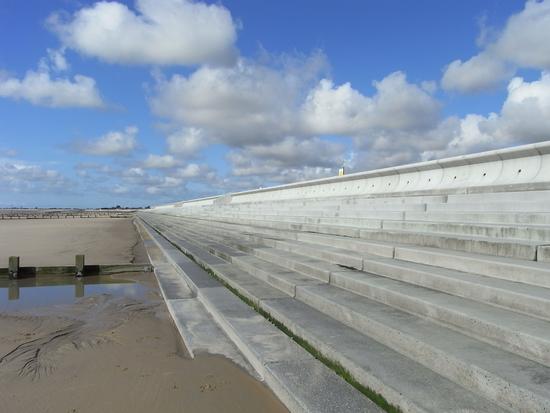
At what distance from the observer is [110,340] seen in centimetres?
613

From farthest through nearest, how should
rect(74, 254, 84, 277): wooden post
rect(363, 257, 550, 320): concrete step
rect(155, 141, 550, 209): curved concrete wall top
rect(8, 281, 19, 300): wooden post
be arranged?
rect(74, 254, 84, 277): wooden post < rect(8, 281, 19, 300): wooden post < rect(155, 141, 550, 209): curved concrete wall top < rect(363, 257, 550, 320): concrete step

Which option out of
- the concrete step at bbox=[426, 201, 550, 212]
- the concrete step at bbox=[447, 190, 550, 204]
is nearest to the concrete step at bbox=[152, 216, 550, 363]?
the concrete step at bbox=[426, 201, 550, 212]

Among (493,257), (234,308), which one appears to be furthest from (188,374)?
(493,257)

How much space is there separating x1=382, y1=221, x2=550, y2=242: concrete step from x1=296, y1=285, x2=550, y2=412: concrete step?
5.97 ft

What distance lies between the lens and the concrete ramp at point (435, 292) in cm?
288

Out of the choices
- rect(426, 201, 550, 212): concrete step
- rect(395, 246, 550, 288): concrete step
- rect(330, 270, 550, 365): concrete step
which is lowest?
rect(330, 270, 550, 365): concrete step

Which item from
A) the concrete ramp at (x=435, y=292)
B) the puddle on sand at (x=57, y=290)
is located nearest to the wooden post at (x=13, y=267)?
the puddle on sand at (x=57, y=290)

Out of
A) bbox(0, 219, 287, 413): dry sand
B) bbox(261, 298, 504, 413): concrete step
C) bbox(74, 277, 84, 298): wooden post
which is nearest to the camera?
bbox(261, 298, 504, 413): concrete step

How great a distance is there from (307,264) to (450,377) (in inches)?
149

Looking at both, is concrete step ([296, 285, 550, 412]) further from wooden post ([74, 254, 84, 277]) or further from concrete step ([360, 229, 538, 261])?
wooden post ([74, 254, 84, 277])

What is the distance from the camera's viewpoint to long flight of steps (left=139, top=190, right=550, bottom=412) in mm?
2830

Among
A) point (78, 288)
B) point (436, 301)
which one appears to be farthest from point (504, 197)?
point (78, 288)

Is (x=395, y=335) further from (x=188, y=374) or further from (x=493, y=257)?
(x=188, y=374)

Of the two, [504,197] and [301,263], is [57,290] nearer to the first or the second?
[301,263]
